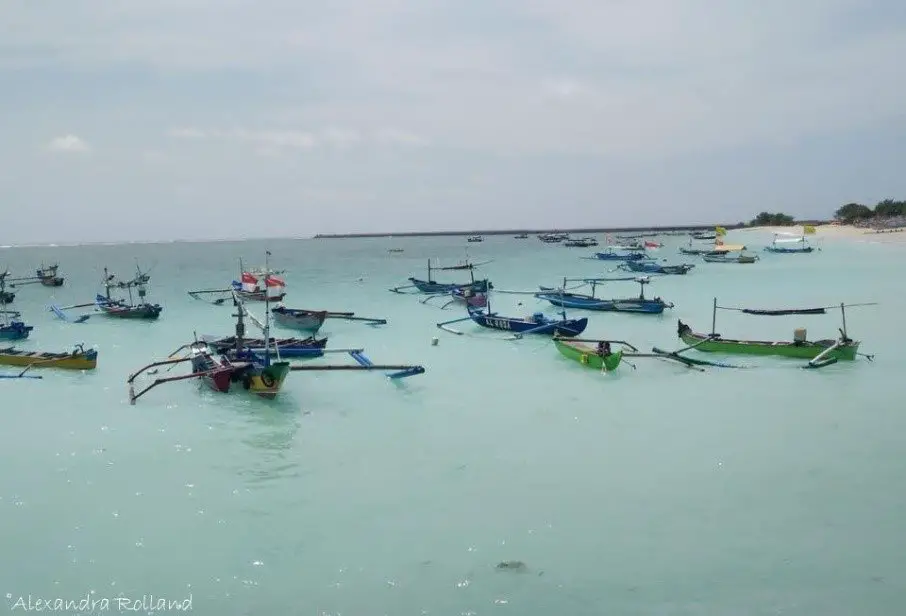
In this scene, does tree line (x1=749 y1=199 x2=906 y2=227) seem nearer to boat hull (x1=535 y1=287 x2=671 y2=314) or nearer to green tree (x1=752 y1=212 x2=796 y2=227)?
green tree (x1=752 y1=212 x2=796 y2=227)

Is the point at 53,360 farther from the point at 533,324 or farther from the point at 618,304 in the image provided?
the point at 618,304

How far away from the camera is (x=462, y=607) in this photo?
25.1 feet

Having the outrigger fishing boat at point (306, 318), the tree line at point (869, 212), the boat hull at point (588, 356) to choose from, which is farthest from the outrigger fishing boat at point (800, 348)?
the tree line at point (869, 212)

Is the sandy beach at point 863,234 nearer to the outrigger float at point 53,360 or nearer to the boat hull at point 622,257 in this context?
the boat hull at point 622,257

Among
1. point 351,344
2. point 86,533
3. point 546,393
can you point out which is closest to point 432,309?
point 351,344

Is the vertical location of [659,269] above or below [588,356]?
above

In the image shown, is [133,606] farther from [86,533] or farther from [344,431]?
[344,431]

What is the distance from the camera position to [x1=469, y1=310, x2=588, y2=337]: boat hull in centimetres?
2509

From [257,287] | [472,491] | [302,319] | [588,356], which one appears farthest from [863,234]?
[472,491]

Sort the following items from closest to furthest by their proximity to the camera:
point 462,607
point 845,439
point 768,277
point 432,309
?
1. point 462,607
2. point 845,439
3. point 432,309
4. point 768,277

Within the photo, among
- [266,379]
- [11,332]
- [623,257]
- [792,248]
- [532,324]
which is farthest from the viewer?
[792,248]

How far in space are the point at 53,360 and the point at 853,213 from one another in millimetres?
127517

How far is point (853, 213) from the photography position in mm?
114625

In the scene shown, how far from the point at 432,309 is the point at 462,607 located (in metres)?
28.9
